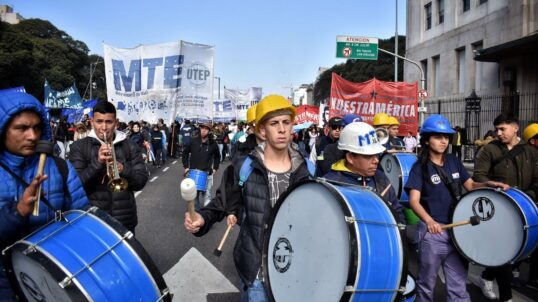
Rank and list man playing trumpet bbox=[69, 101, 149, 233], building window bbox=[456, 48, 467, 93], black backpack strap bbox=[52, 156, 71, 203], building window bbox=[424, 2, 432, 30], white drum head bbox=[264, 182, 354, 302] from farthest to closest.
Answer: building window bbox=[424, 2, 432, 30] < building window bbox=[456, 48, 467, 93] < man playing trumpet bbox=[69, 101, 149, 233] < black backpack strap bbox=[52, 156, 71, 203] < white drum head bbox=[264, 182, 354, 302]

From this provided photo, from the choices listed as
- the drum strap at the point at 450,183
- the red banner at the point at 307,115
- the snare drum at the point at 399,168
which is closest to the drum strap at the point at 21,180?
the drum strap at the point at 450,183

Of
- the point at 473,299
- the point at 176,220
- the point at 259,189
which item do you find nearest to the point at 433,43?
the point at 176,220

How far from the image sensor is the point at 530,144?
5328 mm

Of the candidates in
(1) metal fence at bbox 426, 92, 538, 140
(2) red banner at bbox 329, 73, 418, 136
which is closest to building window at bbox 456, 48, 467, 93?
(1) metal fence at bbox 426, 92, 538, 140

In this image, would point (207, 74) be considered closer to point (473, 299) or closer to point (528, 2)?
point (473, 299)

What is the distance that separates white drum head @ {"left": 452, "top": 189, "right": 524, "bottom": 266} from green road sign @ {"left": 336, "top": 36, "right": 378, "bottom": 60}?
18382mm

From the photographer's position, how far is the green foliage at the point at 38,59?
41.8 meters

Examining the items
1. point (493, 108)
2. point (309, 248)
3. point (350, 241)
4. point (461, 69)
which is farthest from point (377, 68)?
point (350, 241)

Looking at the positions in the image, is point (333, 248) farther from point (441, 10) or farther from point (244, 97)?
point (244, 97)

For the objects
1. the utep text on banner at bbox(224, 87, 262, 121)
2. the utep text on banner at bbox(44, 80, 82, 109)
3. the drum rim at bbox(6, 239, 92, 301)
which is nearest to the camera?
the drum rim at bbox(6, 239, 92, 301)

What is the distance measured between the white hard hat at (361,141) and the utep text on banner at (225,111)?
2886 centimetres

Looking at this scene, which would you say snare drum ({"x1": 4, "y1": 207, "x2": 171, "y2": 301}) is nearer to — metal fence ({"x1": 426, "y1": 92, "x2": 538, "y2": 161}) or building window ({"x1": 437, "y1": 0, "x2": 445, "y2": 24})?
metal fence ({"x1": 426, "y1": 92, "x2": 538, "y2": 161})

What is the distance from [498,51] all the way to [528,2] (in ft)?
9.78

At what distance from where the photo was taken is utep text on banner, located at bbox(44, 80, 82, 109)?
22.4 meters
